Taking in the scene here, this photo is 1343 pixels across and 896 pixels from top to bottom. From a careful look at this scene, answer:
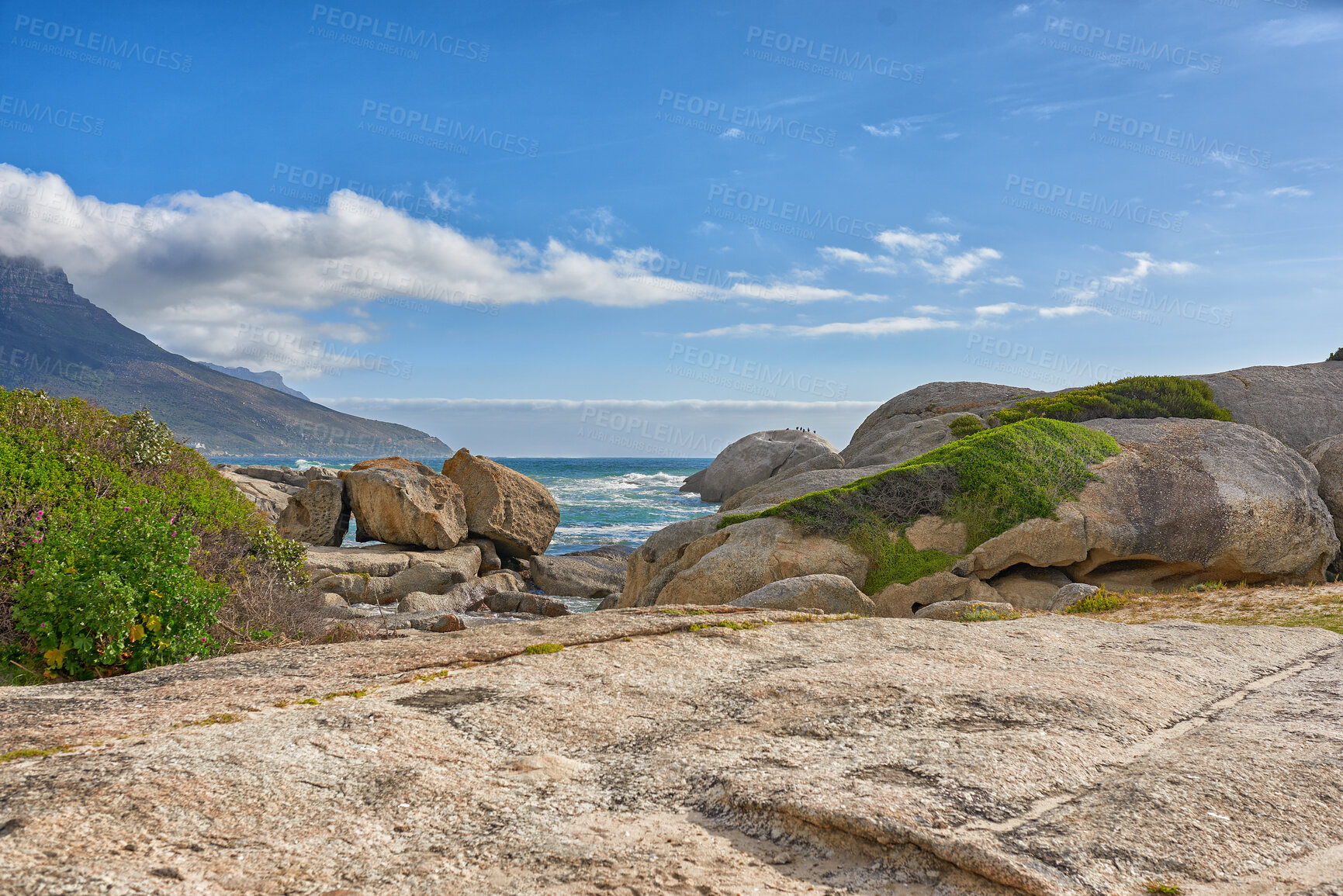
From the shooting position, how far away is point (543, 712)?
4930 millimetres

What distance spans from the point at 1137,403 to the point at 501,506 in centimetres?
1902

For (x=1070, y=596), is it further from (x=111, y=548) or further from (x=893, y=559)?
(x=111, y=548)

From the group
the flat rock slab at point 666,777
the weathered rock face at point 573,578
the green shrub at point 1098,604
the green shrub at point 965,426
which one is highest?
the green shrub at point 965,426

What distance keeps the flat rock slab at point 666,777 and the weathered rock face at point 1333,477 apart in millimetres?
14614

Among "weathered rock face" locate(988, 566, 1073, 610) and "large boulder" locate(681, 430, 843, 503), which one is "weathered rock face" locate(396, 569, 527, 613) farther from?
"large boulder" locate(681, 430, 843, 503)

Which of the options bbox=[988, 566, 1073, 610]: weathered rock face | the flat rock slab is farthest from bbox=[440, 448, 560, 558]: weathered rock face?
the flat rock slab

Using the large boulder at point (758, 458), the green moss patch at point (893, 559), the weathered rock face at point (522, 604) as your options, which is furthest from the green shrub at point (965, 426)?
the large boulder at point (758, 458)

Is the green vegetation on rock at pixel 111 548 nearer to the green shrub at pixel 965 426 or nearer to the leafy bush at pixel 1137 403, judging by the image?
the green shrub at pixel 965 426

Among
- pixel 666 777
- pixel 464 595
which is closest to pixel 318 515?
pixel 464 595

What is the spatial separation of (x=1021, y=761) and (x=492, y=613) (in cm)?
1693

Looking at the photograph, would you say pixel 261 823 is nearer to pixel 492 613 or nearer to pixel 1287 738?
pixel 1287 738

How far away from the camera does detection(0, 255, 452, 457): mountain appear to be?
128 meters

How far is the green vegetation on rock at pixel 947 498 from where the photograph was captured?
576 inches

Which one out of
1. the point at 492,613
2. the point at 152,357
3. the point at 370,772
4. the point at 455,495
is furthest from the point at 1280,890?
the point at 152,357
